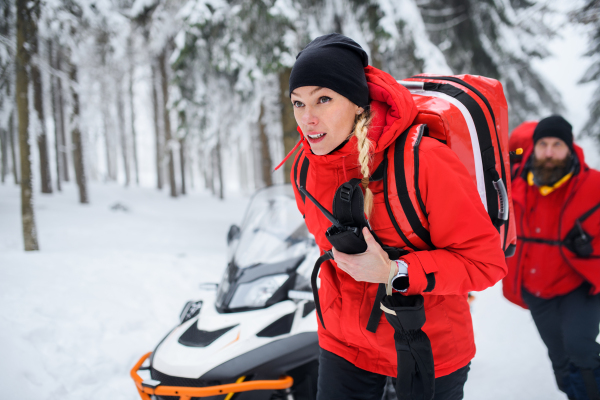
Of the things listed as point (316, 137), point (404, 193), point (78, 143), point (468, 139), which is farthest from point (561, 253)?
point (78, 143)

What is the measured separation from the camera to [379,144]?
1.43 m

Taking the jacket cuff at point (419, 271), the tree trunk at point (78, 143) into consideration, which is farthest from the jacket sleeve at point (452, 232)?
the tree trunk at point (78, 143)

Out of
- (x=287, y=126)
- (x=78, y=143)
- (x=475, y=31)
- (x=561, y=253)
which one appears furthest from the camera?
(x=78, y=143)

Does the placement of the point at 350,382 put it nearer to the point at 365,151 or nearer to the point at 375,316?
the point at 375,316

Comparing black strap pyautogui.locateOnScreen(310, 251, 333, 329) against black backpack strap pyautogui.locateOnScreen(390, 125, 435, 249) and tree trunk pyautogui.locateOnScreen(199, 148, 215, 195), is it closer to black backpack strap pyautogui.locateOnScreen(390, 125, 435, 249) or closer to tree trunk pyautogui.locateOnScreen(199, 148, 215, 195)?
black backpack strap pyautogui.locateOnScreen(390, 125, 435, 249)

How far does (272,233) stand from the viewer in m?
3.20

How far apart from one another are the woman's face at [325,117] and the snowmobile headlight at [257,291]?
149 centimetres

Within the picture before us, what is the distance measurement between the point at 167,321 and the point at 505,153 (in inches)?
179

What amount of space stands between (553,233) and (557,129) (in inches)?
31.7

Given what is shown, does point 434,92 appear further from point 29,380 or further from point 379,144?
point 29,380

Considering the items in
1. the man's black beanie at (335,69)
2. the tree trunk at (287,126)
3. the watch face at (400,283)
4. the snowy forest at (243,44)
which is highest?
the snowy forest at (243,44)

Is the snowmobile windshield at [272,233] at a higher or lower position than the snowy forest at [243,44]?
lower

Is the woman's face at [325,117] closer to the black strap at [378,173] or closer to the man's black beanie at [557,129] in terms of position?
the black strap at [378,173]

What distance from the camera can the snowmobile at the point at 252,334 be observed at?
2.23 m
